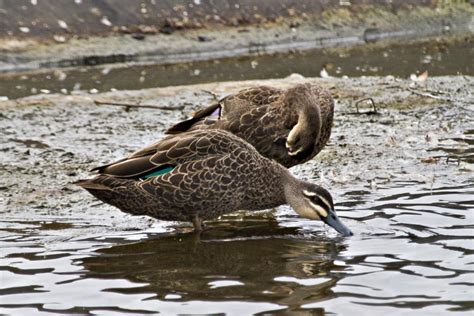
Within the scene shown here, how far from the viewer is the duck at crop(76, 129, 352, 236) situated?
7.51m

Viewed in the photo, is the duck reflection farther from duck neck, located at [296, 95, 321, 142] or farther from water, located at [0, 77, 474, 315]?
duck neck, located at [296, 95, 321, 142]

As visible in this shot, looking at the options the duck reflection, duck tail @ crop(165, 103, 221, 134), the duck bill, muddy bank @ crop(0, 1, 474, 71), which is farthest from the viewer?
muddy bank @ crop(0, 1, 474, 71)

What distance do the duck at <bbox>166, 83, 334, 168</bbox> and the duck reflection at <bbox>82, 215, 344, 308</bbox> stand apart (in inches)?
31.3

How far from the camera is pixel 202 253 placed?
7.15 metres

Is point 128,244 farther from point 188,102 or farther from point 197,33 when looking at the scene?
point 197,33

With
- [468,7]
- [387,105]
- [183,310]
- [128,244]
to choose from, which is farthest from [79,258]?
[468,7]

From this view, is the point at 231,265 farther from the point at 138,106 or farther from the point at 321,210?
the point at 138,106

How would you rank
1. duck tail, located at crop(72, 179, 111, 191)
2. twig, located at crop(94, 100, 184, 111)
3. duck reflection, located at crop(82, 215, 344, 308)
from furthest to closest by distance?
twig, located at crop(94, 100, 184, 111), duck tail, located at crop(72, 179, 111, 191), duck reflection, located at crop(82, 215, 344, 308)

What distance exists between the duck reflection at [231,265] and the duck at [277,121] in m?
0.80

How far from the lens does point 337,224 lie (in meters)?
7.32

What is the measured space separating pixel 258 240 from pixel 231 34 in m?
7.15

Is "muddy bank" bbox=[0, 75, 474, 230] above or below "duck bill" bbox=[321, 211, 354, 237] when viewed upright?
above

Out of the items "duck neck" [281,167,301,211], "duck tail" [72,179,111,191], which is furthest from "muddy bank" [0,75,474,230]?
"duck neck" [281,167,301,211]

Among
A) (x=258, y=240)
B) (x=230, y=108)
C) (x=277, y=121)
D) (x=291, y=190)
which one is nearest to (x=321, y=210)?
(x=291, y=190)
